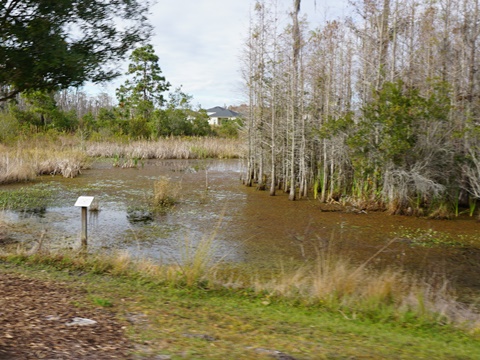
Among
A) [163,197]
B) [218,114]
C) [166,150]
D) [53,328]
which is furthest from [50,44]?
[218,114]

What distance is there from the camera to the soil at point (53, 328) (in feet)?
9.98

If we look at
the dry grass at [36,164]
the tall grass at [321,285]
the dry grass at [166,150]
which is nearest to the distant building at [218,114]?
the dry grass at [166,150]

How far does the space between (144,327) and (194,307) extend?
3.07ft

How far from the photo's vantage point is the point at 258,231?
9578mm

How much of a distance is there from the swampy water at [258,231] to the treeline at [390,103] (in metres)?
1.05

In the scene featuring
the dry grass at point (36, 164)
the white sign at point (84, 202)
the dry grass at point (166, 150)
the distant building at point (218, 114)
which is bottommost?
the white sign at point (84, 202)

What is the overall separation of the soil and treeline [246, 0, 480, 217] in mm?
8972

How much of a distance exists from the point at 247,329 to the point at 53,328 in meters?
1.70

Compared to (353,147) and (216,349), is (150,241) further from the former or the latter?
(353,147)

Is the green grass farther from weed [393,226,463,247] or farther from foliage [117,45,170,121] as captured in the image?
foliage [117,45,170,121]

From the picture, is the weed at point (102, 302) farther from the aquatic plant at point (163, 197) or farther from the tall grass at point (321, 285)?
the aquatic plant at point (163, 197)

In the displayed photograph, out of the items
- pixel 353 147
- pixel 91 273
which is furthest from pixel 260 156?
pixel 91 273

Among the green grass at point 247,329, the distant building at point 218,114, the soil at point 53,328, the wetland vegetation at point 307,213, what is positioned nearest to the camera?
the soil at point 53,328

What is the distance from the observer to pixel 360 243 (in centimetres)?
875
